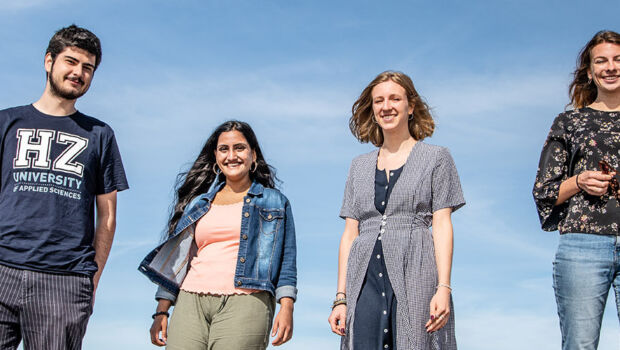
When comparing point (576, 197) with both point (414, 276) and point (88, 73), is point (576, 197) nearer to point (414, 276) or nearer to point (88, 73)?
point (414, 276)

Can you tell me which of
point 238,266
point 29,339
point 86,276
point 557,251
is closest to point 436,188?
point 557,251

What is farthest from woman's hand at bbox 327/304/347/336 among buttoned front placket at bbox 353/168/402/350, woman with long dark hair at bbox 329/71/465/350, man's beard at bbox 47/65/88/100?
man's beard at bbox 47/65/88/100

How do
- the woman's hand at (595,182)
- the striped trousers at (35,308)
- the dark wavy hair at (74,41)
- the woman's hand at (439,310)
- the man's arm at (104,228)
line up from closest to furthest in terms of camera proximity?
the woman's hand at (439,310)
the striped trousers at (35,308)
the woman's hand at (595,182)
the man's arm at (104,228)
the dark wavy hair at (74,41)

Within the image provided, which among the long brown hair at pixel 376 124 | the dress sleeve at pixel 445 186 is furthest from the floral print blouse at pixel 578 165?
the long brown hair at pixel 376 124

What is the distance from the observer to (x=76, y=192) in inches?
239

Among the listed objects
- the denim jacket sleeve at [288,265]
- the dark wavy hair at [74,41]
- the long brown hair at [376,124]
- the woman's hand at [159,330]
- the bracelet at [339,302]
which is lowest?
the woman's hand at [159,330]

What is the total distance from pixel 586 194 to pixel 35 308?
458 cm

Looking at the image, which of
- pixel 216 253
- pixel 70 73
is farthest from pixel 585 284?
pixel 70 73

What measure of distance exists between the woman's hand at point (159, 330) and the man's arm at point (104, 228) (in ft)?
2.51

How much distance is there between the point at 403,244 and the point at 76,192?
2698mm

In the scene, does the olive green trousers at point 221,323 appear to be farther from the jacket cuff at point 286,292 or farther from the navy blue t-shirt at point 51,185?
the navy blue t-shirt at point 51,185

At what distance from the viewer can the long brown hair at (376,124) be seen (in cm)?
643

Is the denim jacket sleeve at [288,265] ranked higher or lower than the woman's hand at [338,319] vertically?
higher

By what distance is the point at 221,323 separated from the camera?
6.20 meters
